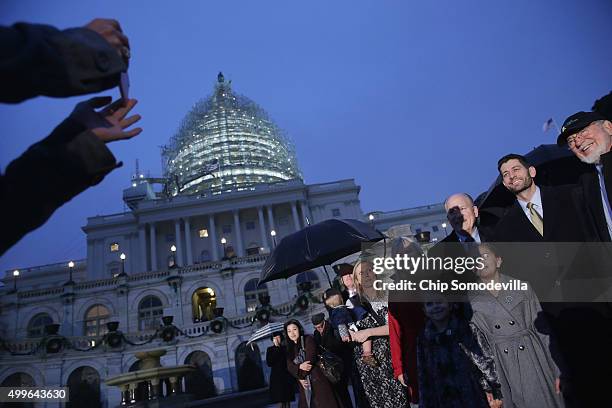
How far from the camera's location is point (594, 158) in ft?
15.6

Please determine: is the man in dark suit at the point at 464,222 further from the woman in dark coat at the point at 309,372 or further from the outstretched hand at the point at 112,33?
the outstretched hand at the point at 112,33

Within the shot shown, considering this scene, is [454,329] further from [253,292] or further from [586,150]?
[253,292]

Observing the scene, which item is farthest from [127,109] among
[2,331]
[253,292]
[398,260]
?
[2,331]

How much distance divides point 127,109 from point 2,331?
144 feet

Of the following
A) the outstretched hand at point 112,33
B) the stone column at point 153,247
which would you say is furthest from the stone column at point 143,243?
the outstretched hand at point 112,33

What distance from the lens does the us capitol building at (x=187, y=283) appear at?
2952 centimetres

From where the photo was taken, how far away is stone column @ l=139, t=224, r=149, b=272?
212ft

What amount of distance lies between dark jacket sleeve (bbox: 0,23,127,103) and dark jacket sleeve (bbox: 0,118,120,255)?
0.69ft

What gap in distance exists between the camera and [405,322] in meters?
5.33

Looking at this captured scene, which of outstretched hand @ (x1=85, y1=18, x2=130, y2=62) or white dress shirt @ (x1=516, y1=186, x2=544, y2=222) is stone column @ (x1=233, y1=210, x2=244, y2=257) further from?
outstretched hand @ (x1=85, y1=18, x2=130, y2=62)

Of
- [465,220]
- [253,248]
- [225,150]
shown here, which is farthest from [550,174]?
[225,150]

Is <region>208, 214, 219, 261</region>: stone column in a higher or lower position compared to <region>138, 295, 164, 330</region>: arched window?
higher

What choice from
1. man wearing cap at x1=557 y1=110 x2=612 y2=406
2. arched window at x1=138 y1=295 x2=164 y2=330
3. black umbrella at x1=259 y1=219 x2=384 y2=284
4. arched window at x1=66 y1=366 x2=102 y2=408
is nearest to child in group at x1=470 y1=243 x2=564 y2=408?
man wearing cap at x1=557 y1=110 x2=612 y2=406

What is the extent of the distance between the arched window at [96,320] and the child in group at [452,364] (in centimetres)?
4041
